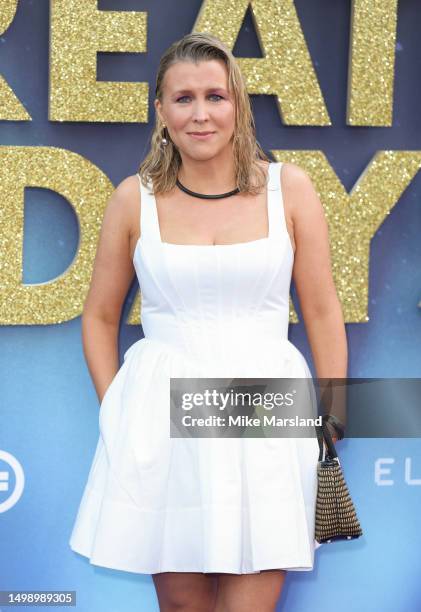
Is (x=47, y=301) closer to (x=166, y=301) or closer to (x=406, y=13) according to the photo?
(x=166, y=301)

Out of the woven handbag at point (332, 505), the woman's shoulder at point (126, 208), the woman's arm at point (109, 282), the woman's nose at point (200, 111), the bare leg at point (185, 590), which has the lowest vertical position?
the bare leg at point (185, 590)

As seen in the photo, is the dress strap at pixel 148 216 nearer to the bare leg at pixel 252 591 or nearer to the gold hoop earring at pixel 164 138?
the gold hoop earring at pixel 164 138

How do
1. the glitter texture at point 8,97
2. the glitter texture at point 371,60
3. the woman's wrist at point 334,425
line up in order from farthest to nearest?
the glitter texture at point 371,60, the glitter texture at point 8,97, the woman's wrist at point 334,425

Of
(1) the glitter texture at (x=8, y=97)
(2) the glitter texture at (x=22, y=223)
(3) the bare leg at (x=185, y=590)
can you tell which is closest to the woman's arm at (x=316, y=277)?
(3) the bare leg at (x=185, y=590)

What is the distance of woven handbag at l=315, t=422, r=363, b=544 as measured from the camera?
2.21 metres

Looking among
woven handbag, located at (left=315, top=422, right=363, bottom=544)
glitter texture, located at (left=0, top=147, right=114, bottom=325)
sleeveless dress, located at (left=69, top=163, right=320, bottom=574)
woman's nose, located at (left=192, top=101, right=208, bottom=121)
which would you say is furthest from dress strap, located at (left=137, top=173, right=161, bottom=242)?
woven handbag, located at (left=315, top=422, right=363, bottom=544)

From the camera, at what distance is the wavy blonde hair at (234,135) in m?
2.26

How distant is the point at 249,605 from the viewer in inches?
86.9

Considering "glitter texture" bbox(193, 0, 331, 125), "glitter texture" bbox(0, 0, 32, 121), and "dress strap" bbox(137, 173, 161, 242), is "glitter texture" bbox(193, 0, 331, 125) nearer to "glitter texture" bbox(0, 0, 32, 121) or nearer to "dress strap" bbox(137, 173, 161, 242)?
"glitter texture" bbox(0, 0, 32, 121)

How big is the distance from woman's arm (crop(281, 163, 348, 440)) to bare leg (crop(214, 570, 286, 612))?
43cm

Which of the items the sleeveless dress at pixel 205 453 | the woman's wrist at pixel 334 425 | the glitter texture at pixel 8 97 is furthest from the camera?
the glitter texture at pixel 8 97

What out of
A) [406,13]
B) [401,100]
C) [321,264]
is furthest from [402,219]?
[321,264]

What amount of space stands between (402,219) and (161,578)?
1359 mm

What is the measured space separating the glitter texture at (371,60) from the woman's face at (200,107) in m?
0.78
